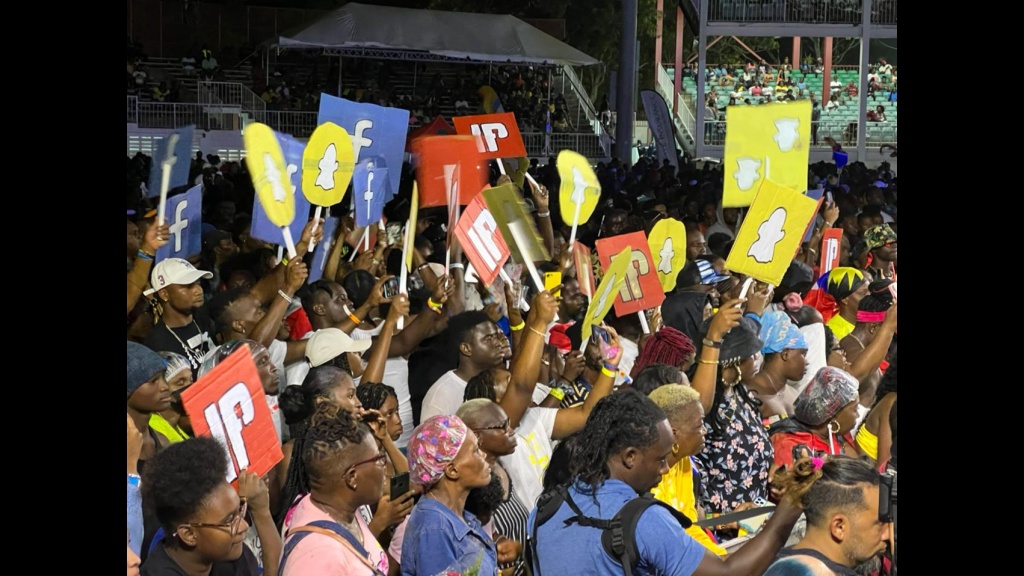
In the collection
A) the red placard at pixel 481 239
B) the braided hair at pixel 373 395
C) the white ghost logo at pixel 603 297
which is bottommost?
the braided hair at pixel 373 395

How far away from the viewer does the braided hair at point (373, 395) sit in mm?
4762

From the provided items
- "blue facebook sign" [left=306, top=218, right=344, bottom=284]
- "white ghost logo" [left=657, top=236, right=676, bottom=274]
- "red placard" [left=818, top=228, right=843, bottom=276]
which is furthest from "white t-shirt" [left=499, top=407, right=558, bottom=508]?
"red placard" [left=818, top=228, right=843, bottom=276]

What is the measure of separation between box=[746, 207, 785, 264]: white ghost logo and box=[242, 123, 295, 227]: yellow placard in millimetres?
2057

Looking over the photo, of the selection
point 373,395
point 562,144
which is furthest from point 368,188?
point 562,144

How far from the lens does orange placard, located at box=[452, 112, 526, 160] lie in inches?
319

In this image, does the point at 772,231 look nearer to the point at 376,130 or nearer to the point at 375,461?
the point at 376,130

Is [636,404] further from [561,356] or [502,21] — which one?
[502,21]

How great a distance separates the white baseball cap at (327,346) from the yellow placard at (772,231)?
5.86 feet

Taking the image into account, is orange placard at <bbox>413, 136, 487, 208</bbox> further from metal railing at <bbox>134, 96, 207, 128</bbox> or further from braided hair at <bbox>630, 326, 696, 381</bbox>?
metal railing at <bbox>134, 96, 207, 128</bbox>

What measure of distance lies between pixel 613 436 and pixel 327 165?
9.48ft

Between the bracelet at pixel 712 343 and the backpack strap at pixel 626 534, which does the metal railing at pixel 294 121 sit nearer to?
the bracelet at pixel 712 343

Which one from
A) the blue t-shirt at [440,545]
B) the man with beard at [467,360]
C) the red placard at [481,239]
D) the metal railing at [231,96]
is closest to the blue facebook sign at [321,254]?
the red placard at [481,239]

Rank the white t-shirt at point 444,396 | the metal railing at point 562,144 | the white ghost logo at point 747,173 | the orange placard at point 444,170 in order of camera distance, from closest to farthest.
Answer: the white t-shirt at point 444,396, the white ghost logo at point 747,173, the orange placard at point 444,170, the metal railing at point 562,144
